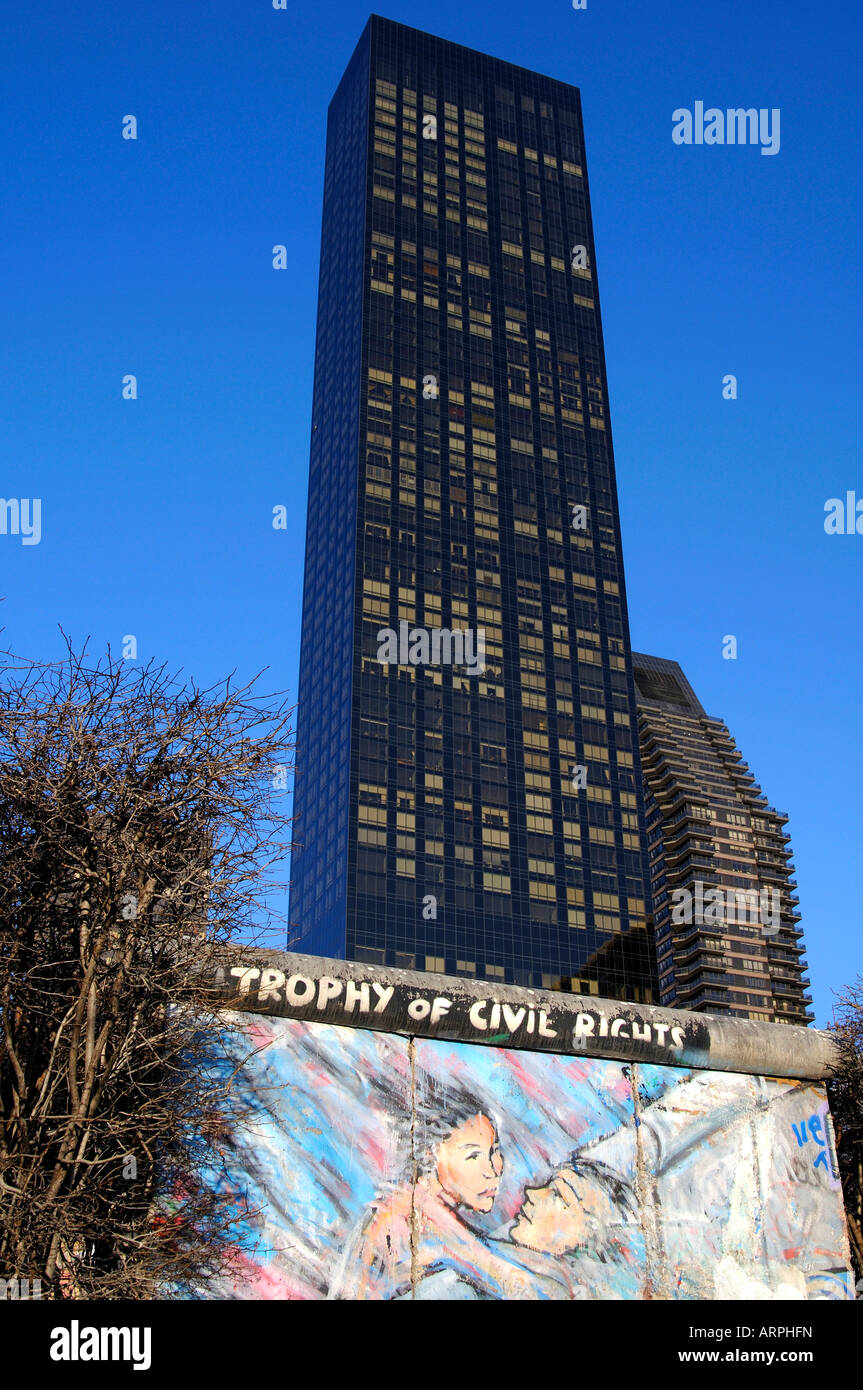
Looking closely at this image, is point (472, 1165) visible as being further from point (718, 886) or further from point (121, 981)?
point (718, 886)

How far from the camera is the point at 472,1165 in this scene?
476 inches

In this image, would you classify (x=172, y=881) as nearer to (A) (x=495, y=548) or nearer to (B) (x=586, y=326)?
(A) (x=495, y=548)

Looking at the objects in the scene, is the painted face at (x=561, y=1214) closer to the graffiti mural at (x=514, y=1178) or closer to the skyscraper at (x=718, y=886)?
the graffiti mural at (x=514, y=1178)

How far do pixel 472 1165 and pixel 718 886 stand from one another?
174m

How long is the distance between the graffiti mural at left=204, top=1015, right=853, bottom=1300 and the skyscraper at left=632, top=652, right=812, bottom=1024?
505ft

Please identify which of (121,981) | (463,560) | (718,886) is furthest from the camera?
(718,886)

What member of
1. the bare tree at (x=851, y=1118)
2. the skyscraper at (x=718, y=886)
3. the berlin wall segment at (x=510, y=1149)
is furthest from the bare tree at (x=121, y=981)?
the skyscraper at (x=718, y=886)

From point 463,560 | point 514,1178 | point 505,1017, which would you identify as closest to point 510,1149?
point 514,1178

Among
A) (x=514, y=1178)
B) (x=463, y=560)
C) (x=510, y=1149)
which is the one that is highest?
(x=463, y=560)

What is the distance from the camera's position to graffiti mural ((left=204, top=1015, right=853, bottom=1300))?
11250mm

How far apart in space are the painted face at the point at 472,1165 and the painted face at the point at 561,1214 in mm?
411

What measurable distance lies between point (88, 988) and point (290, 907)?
124 meters

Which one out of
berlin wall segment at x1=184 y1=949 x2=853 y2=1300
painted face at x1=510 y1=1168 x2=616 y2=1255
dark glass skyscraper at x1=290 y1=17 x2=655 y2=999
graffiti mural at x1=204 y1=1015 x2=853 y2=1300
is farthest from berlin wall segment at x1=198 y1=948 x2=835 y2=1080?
A: dark glass skyscraper at x1=290 y1=17 x2=655 y2=999

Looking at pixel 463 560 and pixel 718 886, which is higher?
pixel 463 560
